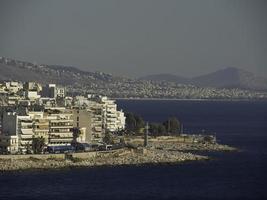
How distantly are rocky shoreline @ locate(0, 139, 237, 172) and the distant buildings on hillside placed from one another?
56.0 inches

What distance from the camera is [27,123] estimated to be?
3653cm

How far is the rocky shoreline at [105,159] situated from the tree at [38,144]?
750 mm

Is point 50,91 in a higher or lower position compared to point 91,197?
higher

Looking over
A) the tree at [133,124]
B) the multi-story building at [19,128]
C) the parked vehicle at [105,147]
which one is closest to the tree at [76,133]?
the parked vehicle at [105,147]

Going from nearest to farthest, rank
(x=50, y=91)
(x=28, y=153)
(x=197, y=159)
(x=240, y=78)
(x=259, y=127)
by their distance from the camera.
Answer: (x=28, y=153), (x=197, y=159), (x=50, y=91), (x=259, y=127), (x=240, y=78)

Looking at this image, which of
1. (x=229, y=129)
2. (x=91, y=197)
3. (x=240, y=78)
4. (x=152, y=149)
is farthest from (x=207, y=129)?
(x=240, y=78)

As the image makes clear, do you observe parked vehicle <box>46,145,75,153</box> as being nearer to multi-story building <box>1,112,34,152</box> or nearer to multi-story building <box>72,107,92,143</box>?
multi-story building <box>1,112,34,152</box>

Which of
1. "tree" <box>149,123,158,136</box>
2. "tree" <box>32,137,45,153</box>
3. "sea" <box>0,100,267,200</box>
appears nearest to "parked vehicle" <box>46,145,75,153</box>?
"tree" <box>32,137,45,153</box>

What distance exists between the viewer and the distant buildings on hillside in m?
36.4

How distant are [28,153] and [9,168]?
230cm

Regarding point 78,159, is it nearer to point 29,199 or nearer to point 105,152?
point 105,152

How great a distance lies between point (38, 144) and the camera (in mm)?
35938

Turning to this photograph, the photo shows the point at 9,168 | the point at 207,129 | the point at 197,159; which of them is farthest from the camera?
the point at 207,129

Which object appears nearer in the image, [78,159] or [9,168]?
[9,168]
